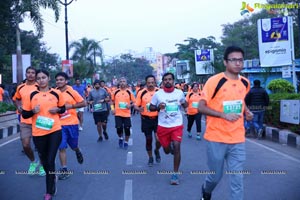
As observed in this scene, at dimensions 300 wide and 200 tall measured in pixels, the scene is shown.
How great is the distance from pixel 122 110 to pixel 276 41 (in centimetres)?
704

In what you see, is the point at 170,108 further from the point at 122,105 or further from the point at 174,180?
the point at 122,105

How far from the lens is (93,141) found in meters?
12.4

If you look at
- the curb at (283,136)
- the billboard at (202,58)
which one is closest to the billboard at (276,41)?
the curb at (283,136)

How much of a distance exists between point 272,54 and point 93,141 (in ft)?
23.5

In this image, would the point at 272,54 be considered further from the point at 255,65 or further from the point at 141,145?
the point at 255,65

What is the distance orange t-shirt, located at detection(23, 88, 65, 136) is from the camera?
233 inches

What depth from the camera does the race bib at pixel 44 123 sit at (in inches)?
233

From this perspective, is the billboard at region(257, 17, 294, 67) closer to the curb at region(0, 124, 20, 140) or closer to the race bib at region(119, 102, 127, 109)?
the race bib at region(119, 102, 127, 109)

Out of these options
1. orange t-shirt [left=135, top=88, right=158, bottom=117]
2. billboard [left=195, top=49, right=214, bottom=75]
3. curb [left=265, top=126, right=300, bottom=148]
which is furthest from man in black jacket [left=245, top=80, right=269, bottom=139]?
billboard [left=195, top=49, right=214, bottom=75]

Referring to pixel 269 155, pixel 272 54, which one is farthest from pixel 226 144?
pixel 272 54

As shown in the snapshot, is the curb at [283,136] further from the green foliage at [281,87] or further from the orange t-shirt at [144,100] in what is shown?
the orange t-shirt at [144,100]

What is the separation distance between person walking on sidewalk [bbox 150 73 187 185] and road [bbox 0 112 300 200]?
20.9 inches

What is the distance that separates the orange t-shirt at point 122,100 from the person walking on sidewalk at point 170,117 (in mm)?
3793

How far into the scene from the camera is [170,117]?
22.9 ft
